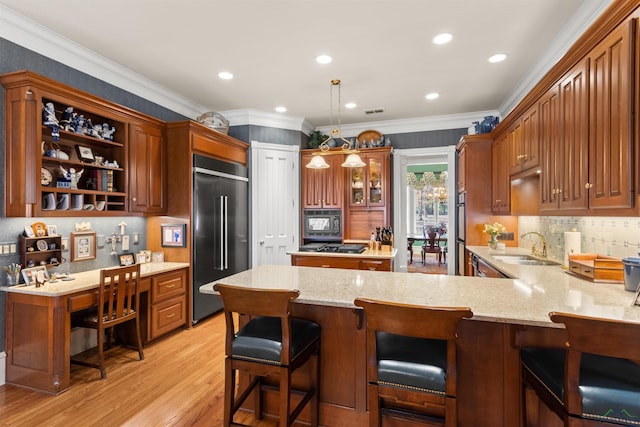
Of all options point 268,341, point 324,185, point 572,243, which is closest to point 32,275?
point 268,341

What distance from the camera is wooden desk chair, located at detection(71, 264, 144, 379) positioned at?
8.98 ft

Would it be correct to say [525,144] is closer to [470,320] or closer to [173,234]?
[470,320]

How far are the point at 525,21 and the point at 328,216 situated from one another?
3.53 metres

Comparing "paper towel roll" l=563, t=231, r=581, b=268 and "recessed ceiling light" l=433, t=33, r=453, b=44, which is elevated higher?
"recessed ceiling light" l=433, t=33, r=453, b=44

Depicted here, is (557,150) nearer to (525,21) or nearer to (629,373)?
(525,21)

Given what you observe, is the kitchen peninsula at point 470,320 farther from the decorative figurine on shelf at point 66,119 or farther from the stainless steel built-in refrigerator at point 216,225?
the decorative figurine on shelf at point 66,119

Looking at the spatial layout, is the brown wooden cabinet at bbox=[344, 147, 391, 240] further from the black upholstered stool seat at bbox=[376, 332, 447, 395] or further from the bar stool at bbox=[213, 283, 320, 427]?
the black upholstered stool seat at bbox=[376, 332, 447, 395]

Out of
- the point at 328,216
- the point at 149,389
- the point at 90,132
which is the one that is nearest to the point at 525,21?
the point at 328,216

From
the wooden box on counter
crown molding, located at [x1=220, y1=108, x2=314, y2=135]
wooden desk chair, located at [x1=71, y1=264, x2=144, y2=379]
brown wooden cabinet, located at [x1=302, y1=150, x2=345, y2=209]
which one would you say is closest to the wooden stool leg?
wooden desk chair, located at [x1=71, y1=264, x2=144, y2=379]

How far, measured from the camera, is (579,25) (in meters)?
2.57

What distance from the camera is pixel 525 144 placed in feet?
10.4

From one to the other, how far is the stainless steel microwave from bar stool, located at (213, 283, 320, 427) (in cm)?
345

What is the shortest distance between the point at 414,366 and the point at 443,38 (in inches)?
110

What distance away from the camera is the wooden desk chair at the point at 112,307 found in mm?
2736
